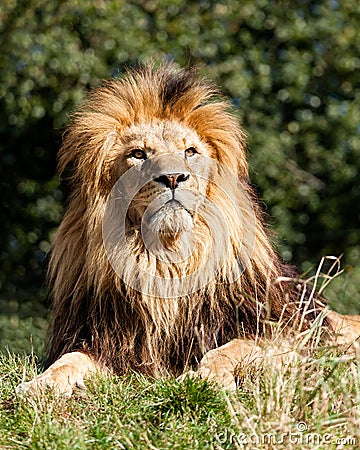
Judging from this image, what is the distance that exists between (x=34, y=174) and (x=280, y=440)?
6.97m

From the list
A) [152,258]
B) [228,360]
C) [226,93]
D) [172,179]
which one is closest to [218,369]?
[228,360]

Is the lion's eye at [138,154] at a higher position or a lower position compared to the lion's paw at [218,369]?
higher

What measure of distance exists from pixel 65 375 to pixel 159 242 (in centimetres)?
83

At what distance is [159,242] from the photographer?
4.62 m

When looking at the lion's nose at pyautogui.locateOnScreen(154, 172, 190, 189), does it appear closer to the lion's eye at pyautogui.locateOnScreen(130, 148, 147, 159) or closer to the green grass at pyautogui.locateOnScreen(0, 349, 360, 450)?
the lion's eye at pyautogui.locateOnScreen(130, 148, 147, 159)

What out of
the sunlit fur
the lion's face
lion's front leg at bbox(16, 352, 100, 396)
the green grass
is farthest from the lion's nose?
the green grass

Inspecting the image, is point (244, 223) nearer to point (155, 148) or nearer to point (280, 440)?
point (155, 148)

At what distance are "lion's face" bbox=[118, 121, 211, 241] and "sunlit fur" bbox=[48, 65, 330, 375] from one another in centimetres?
3

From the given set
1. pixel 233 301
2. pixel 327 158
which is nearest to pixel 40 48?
pixel 327 158

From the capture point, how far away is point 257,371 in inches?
155

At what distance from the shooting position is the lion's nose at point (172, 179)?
14.7 feet

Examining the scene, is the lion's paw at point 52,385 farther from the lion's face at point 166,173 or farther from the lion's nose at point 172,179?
the lion's nose at point 172,179

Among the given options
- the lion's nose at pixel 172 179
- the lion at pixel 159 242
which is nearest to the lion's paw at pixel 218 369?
the lion at pixel 159 242

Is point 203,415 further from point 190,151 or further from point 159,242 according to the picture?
point 190,151
